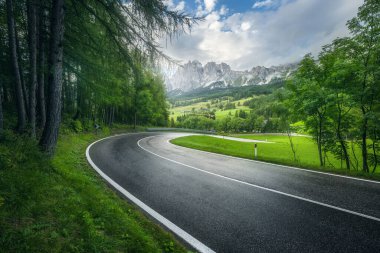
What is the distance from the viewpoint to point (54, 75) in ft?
19.4

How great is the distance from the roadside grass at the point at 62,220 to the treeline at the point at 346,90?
371 inches

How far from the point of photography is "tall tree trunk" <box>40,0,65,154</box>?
5742 millimetres

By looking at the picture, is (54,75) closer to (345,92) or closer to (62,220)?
(62,220)

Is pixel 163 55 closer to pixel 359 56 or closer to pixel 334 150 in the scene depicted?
pixel 359 56

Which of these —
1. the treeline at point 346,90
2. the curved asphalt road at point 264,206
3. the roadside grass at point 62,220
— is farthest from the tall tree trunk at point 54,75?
the treeline at point 346,90

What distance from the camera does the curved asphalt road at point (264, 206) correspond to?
310cm

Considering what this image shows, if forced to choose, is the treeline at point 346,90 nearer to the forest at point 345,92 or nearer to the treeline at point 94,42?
the forest at point 345,92

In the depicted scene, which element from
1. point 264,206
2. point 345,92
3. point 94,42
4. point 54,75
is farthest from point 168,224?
point 345,92

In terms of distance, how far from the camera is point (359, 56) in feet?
27.5

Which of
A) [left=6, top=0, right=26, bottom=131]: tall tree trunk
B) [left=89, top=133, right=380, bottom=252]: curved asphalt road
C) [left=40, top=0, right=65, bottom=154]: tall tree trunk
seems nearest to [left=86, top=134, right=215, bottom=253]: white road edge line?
[left=89, top=133, right=380, bottom=252]: curved asphalt road

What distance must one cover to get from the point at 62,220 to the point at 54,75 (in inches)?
194

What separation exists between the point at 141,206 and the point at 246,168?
16.4 feet

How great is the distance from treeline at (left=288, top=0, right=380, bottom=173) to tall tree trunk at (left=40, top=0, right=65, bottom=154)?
35.1ft

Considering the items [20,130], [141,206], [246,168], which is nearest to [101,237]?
[141,206]
